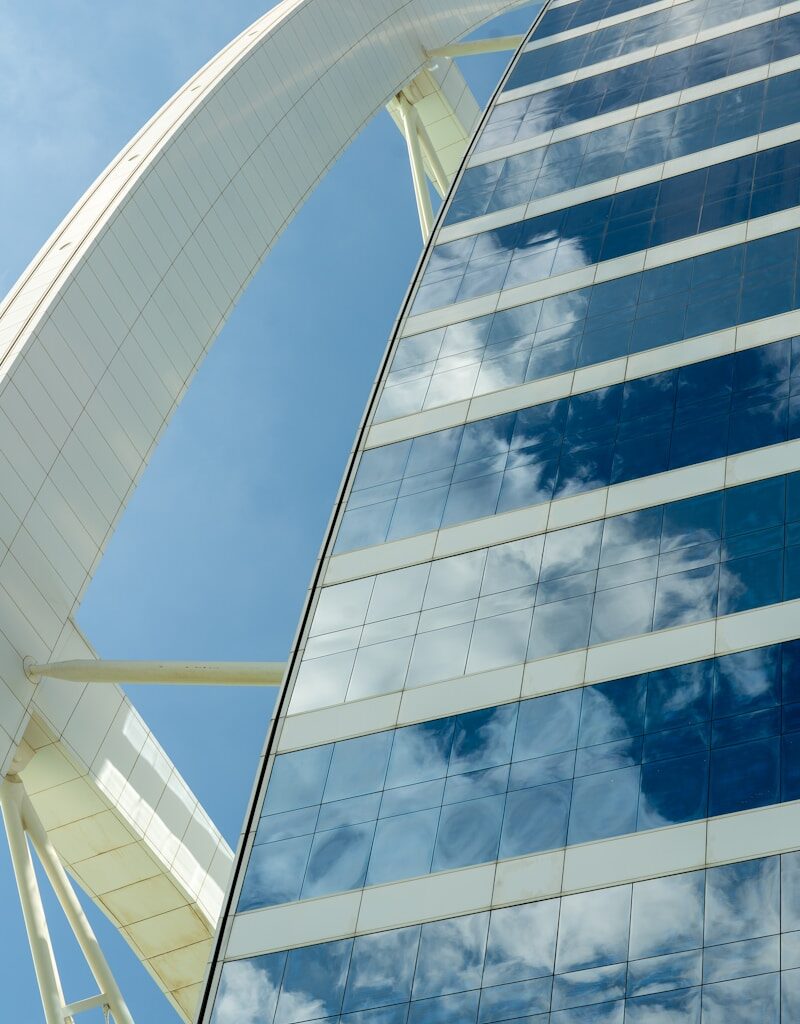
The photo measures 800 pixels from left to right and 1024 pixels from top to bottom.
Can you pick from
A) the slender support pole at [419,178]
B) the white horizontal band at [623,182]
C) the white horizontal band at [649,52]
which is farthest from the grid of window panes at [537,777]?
the slender support pole at [419,178]

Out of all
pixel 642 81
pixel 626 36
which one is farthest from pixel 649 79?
→ pixel 626 36

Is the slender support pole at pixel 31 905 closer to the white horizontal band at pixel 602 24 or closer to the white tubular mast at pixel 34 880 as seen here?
the white tubular mast at pixel 34 880

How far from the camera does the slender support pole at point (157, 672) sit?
3431 centimetres

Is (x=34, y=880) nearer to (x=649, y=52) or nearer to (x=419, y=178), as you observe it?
(x=649, y=52)

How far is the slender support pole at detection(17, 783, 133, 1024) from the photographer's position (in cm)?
3506

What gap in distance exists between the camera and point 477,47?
6356 centimetres

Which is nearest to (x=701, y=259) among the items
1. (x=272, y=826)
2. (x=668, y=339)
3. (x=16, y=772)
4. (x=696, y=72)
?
(x=668, y=339)

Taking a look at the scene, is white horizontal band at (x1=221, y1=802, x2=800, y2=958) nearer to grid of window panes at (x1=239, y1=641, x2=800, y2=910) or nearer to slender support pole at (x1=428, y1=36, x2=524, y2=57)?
grid of window panes at (x1=239, y1=641, x2=800, y2=910)

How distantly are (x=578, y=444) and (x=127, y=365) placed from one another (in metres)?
14.3

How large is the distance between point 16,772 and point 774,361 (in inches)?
781

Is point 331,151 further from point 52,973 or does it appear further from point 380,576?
point 52,973

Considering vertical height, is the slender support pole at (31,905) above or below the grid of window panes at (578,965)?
below

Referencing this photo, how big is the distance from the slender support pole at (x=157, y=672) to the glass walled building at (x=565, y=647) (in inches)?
118

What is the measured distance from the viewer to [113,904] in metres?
40.0
